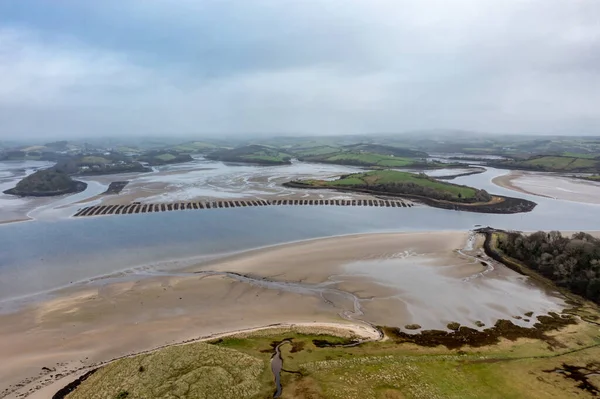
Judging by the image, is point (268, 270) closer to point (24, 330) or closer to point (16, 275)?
point (24, 330)

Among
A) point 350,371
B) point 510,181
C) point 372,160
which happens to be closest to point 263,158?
point 372,160

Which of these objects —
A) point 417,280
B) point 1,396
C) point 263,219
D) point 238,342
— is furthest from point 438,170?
point 1,396

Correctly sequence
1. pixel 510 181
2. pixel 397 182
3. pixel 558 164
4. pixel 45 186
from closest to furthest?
pixel 45 186 → pixel 397 182 → pixel 510 181 → pixel 558 164

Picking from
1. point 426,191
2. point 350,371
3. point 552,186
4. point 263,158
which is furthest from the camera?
point 263,158

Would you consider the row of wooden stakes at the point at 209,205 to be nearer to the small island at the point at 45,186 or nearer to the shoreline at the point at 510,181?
the small island at the point at 45,186

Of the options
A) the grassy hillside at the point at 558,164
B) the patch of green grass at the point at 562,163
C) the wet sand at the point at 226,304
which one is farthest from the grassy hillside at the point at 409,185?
the patch of green grass at the point at 562,163

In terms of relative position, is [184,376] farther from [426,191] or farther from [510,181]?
[510,181]
